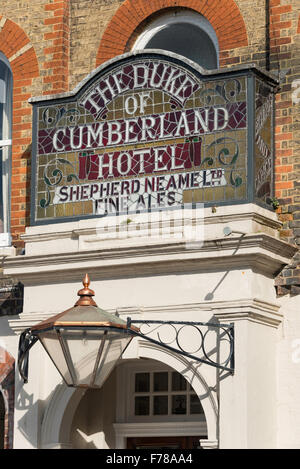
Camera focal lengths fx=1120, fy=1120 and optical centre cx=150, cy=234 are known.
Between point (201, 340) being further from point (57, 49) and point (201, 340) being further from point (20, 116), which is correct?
point (57, 49)

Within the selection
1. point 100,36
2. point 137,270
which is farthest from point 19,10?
point 137,270

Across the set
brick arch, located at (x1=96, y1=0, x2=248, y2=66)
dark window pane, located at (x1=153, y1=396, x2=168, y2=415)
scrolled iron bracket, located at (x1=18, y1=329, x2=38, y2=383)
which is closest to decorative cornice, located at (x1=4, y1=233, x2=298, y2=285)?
scrolled iron bracket, located at (x1=18, y1=329, x2=38, y2=383)

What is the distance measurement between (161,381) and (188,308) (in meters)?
1.73

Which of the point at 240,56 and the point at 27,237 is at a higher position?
the point at 240,56

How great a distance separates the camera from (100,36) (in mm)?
12656

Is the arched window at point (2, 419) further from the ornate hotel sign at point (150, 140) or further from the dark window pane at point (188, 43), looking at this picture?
the dark window pane at point (188, 43)

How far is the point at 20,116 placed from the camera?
509 inches

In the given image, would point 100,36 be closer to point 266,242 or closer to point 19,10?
point 19,10

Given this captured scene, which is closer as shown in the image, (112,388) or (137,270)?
(137,270)

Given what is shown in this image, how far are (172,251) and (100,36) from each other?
3.05 meters

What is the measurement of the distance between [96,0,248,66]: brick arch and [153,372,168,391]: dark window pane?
3541mm

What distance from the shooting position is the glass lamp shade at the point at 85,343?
32.6 feet

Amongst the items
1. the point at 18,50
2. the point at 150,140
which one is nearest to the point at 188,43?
the point at 150,140

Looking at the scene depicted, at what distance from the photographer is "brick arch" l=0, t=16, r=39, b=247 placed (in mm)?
12734
